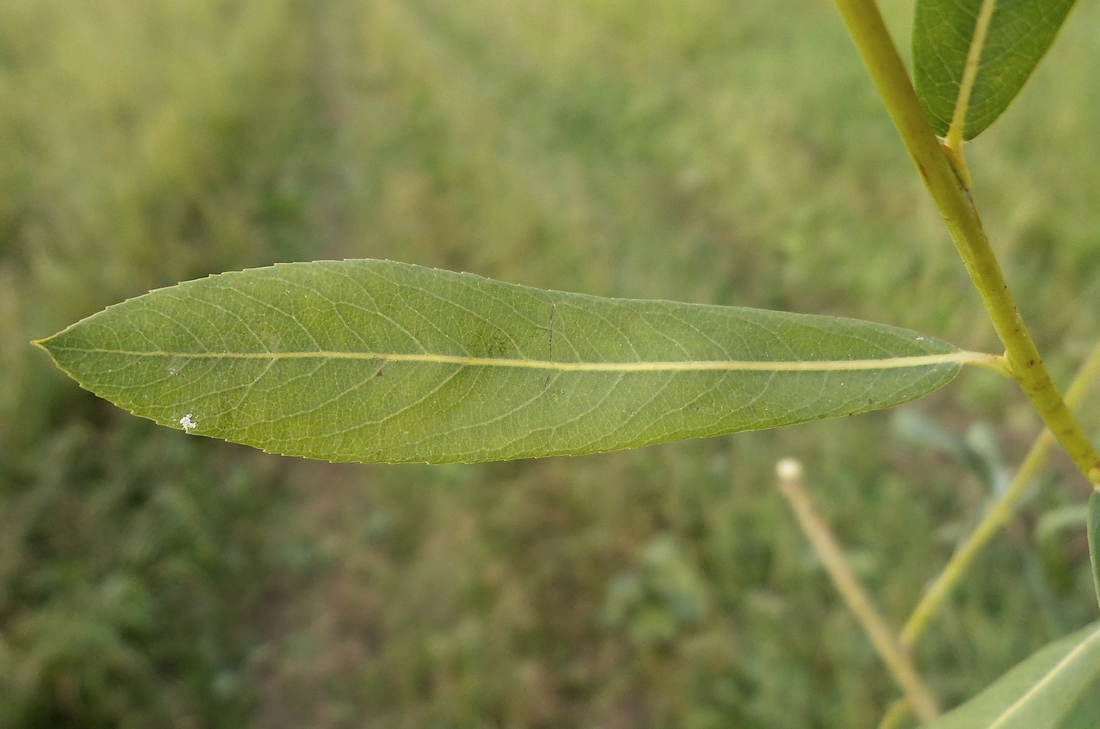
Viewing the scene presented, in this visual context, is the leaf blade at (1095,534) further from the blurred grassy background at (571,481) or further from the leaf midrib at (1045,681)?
the blurred grassy background at (571,481)

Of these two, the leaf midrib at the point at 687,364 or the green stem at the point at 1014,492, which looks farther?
the green stem at the point at 1014,492

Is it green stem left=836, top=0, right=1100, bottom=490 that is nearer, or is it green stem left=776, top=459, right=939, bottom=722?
green stem left=836, top=0, right=1100, bottom=490

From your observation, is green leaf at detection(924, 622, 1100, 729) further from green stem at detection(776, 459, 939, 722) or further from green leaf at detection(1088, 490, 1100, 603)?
green stem at detection(776, 459, 939, 722)

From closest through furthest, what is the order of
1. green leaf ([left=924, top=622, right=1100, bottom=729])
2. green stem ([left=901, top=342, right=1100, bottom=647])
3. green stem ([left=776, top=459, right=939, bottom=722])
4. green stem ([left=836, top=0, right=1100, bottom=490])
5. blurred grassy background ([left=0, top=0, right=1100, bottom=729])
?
green stem ([left=836, top=0, right=1100, bottom=490]) < green leaf ([left=924, top=622, right=1100, bottom=729]) < green stem ([left=901, top=342, right=1100, bottom=647]) < green stem ([left=776, top=459, right=939, bottom=722]) < blurred grassy background ([left=0, top=0, right=1100, bottom=729])

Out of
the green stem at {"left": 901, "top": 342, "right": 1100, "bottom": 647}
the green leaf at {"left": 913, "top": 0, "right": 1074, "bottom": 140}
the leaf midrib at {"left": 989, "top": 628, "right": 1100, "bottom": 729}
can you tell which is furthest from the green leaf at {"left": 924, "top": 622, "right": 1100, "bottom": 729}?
the green leaf at {"left": 913, "top": 0, "right": 1074, "bottom": 140}

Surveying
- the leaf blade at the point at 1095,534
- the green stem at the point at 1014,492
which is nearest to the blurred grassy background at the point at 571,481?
the green stem at the point at 1014,492

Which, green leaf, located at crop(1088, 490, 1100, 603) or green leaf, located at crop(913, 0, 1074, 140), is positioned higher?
green leaf, located at crop(913, 0, 1074, 140)

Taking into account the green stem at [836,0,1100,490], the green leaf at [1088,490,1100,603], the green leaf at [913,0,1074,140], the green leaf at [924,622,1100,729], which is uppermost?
the green leaf at [913,0,1074,140]
